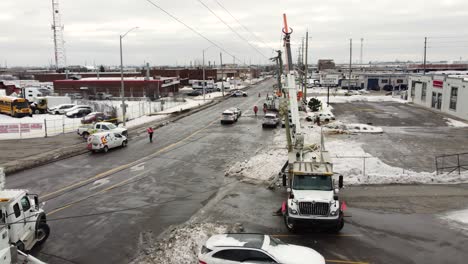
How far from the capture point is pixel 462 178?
2297cm

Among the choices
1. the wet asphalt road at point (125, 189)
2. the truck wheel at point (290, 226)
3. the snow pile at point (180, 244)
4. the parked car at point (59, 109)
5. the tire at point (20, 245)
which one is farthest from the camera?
the parked car at point (59, 109)

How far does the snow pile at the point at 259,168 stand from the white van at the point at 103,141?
11370 mm

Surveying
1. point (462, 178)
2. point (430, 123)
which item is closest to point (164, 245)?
point (462, 178)

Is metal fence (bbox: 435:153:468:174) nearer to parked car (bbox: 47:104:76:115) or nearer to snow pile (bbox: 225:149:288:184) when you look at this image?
snow pile (bbox: 225:149:288:184)

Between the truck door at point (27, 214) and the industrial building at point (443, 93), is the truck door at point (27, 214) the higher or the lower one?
the lower one

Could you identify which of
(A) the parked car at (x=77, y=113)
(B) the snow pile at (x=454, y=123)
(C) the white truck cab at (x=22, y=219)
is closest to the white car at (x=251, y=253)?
(C) the white truck cab at (x=22, y=219)

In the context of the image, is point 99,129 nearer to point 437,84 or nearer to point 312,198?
point 312,198

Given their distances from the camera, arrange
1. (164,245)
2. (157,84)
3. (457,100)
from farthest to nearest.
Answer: (157,84), (457,100), (164,245)

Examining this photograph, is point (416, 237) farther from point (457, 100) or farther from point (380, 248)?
point (457, 100)

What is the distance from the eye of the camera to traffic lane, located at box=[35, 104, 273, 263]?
14141 mm

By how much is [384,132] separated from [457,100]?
18.7 metres

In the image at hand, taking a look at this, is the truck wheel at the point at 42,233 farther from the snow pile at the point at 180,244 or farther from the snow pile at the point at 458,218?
the snow pile at the point at 458,218

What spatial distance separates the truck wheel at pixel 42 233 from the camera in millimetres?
14057

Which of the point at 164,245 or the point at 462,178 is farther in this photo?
the point at 462,178
